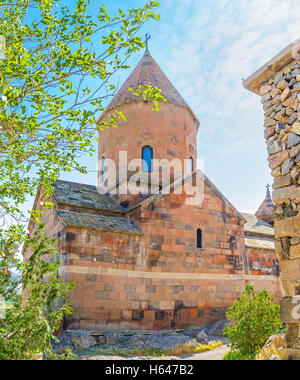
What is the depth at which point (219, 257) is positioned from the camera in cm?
1177

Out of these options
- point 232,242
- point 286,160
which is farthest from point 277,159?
point 232,242

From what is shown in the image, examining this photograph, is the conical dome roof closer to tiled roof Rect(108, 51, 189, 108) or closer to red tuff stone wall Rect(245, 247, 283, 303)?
tiled roof Rect(108, 51, 189, 108)

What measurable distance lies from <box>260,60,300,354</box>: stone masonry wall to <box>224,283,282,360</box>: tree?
2.42 m

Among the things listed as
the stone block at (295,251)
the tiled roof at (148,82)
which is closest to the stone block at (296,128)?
the stone block at (295,251)

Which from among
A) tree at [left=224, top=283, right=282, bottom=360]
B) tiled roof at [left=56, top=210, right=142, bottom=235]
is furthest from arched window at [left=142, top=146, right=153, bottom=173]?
tree at [left=224, top=283, right=282, bottom=360]

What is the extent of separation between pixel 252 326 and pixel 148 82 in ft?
37.6

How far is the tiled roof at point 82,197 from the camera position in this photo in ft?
36.9

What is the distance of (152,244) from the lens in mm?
10586

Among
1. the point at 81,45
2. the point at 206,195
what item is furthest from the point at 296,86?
the point at 206,195

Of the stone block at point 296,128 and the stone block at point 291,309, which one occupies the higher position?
the stone block at point 296,128

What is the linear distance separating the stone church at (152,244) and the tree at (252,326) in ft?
12.3

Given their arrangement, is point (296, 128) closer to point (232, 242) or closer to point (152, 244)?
point (152, 244)

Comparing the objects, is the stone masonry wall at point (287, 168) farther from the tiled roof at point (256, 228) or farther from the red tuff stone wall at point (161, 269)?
the tiled roof at point (256, 228)
